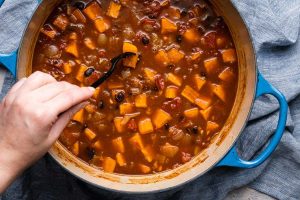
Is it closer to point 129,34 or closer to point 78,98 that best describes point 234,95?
point 129,34

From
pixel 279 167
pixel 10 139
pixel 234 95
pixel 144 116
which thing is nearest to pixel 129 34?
pixel 144 116

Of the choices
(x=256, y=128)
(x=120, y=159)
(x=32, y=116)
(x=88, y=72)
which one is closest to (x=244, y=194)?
(x=256, y=128)

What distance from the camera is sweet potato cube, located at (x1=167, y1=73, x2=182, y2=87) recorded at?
2.65 meters

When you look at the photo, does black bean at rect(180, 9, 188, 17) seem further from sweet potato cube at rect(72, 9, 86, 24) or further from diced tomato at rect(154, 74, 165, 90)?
sweet potato cube at rect(72, 9, 86, 24)

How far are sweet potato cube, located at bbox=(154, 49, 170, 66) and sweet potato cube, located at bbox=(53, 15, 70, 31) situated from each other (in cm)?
42

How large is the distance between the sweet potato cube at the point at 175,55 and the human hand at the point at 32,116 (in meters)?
0.61

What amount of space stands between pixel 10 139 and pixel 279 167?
1.42 m

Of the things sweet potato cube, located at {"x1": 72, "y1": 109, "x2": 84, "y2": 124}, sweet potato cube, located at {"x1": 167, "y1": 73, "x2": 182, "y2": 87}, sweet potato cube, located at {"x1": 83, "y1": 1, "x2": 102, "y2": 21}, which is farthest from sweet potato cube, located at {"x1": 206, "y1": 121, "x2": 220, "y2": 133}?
sweet potato cube, located at {"x1": 83, "y1": 1, "x2": 102, "y2": 21}

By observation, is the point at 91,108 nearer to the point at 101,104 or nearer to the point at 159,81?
the point at 101,104

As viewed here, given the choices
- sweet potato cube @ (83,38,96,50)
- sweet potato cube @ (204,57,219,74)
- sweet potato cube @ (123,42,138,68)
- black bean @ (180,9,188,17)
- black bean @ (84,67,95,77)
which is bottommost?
sweet potato cube @ (204,57,219,74)

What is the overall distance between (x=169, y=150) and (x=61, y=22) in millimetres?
747

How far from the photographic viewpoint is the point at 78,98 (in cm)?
205

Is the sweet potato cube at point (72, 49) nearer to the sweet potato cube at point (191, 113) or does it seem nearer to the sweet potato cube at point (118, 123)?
the sweet potato cube at point (118, 123)

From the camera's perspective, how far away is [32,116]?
2092mm
